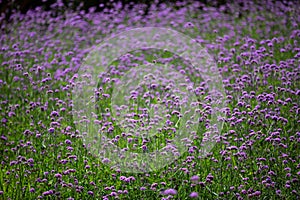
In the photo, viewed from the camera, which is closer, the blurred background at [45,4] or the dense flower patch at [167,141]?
the dense flower patch at [167,141]

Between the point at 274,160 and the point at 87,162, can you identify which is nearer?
the point at 274,160

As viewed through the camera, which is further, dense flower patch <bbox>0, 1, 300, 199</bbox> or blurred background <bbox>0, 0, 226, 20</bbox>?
blurred background <bbox>0, 0, 226, 20</bbox>

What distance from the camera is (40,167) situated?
3619 mm

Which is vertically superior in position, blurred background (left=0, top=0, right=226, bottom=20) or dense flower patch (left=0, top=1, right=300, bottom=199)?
dense flower patch (left=0, top=1, right=300, bottom=199)

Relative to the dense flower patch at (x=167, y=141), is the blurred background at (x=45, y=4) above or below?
below

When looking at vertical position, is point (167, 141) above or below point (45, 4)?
above

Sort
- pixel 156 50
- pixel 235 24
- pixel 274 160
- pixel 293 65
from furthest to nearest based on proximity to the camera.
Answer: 1. pixel 235 24
2. pixel 156 50
3. pixel 293 65
4. pixel 274 160

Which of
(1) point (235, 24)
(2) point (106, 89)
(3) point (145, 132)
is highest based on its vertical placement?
(3) point (145, 132)

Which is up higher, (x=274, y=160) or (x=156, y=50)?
(x=274, y=160)

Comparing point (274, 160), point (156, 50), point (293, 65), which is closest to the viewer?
point (274, 160)

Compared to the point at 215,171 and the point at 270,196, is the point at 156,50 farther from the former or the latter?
the point at 270,196

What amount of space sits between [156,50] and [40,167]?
294 centimetres

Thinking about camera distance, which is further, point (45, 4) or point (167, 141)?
point (45, 4)

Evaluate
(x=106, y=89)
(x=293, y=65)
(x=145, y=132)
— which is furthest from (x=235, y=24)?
(x=145, y=132)
